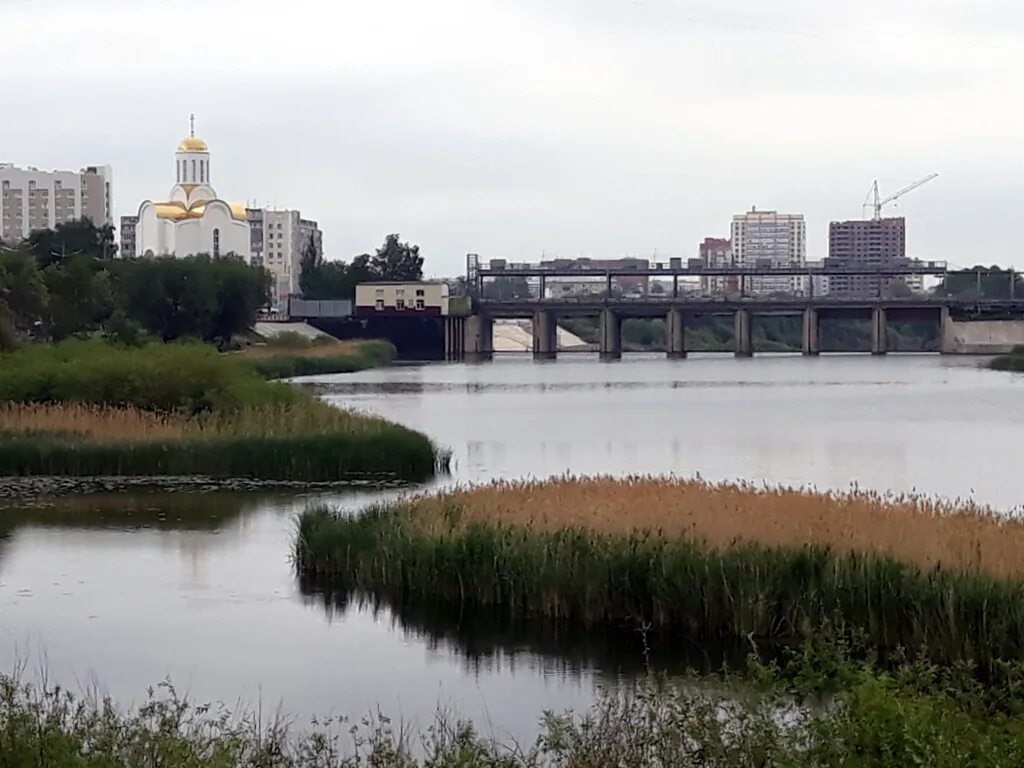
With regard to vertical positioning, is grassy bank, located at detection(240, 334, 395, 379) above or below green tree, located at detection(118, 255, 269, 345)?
below

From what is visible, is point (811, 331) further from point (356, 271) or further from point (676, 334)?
point (356, 271)

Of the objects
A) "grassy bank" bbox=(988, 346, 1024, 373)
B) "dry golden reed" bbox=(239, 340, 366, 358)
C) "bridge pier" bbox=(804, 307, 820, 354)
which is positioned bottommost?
"grassy bank" bbox=(988, 346, 1024, 373)

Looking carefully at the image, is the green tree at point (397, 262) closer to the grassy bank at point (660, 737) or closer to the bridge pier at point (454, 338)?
the bridge pier at point (454, 338)

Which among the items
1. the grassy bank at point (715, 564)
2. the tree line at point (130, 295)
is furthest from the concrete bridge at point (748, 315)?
the grassy bank at point (715, 564)

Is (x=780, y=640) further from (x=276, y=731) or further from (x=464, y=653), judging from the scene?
(x=276, y=731)

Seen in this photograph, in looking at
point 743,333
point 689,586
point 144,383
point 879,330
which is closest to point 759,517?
point 689,586

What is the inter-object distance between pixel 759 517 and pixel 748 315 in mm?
134775

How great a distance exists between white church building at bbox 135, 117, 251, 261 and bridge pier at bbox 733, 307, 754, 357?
145ft

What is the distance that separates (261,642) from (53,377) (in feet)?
75.1

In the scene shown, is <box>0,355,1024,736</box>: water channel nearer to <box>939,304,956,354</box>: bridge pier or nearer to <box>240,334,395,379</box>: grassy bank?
<box>240,334,395,379</box>: grassy bank

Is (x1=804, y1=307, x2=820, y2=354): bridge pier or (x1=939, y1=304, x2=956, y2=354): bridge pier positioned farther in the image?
(x1=804, y1=307, x2=820, y2=354): bridge pier

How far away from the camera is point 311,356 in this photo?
102 m

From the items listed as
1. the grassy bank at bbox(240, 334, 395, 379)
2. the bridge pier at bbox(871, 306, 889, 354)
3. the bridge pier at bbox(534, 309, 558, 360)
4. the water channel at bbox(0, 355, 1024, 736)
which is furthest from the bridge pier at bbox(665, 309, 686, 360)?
the water channel at bbox(0, 355, 1024, 736)

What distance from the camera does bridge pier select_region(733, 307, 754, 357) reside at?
15400 centimetres
